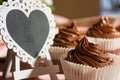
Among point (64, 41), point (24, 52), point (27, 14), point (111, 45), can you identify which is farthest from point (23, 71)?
point (111, 45)

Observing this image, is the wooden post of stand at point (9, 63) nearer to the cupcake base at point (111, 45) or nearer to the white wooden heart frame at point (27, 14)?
the white wooden heart frame at point (27, 14)

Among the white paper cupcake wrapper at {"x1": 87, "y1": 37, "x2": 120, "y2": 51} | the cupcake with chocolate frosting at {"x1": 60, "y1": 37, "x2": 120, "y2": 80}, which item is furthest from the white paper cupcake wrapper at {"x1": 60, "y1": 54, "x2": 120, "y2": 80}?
the white paper cupcake wrapper at {"x1": 87, "y1": 37, "x2": 120, "y2": 51}

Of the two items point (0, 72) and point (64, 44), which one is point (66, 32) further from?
point (0, 72)

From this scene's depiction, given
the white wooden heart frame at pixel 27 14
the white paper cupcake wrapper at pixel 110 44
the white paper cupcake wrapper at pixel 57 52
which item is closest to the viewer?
the white wooden heart frame at pixel 27 14

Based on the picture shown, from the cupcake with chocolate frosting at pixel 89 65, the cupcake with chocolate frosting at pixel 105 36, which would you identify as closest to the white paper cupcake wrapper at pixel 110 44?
the cupcake with chocolate frosting at pixel 105 36

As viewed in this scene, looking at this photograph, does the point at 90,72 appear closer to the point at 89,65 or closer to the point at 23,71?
the point at 89,65

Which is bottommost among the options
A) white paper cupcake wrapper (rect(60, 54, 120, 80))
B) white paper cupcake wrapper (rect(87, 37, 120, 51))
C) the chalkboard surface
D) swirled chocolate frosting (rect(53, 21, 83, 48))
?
white paper cupcake wrapper (rect(60, 54, 120, 80))

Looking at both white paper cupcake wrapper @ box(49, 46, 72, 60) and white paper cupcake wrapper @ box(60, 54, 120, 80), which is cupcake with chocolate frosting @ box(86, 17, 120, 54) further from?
white paper cupcake wrapper @ box(60, 54, 120, 80)
